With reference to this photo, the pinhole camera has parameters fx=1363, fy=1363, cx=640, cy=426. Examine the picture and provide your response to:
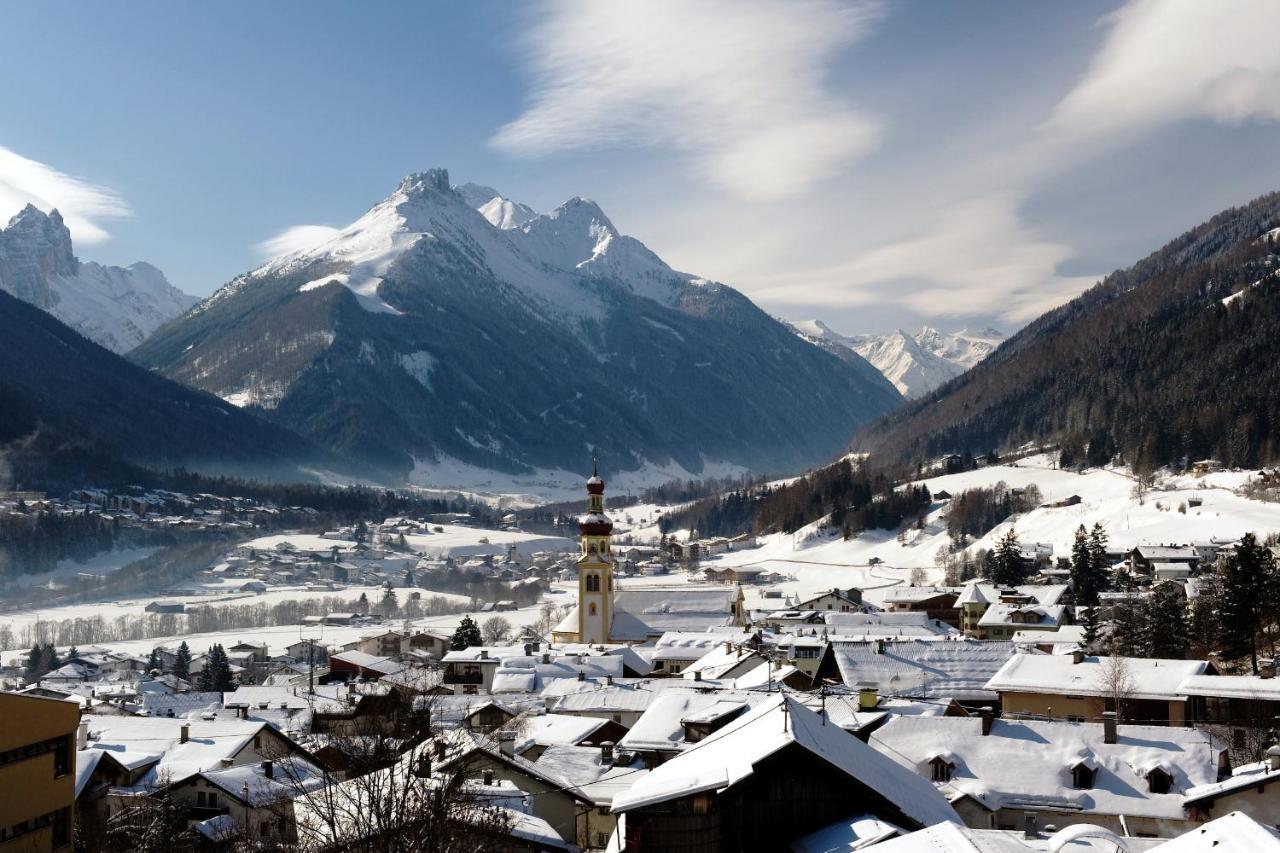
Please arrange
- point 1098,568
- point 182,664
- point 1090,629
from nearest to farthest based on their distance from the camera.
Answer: point 1090,629
point 1098,568
point 182,664

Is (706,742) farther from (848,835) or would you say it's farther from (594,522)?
(594,522)

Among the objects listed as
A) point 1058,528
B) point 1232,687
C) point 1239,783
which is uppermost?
point 1058,528

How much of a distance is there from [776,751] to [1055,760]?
1494 cm

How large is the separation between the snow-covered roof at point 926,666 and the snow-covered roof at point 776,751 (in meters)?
29.3

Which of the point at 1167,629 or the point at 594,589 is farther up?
the point at 1167,629

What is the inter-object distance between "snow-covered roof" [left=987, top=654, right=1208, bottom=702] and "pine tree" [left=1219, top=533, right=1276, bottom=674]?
16037 mm

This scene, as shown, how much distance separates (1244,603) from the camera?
210ft

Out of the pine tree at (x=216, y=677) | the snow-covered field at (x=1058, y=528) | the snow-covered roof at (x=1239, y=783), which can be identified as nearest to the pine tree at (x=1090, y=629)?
the snow-covered roof at (x=1239, y=783)

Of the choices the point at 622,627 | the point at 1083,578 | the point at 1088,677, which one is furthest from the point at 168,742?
the point at 1083,578

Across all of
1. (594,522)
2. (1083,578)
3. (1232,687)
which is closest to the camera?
(1232,687)

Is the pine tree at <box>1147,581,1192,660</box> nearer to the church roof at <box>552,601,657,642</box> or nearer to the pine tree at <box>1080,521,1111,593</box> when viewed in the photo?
the pine tree at <box>1080,521,1111,593</box>

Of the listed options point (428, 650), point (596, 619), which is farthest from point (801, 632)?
point (428, 650)

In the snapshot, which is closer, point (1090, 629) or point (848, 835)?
point (848, 835)

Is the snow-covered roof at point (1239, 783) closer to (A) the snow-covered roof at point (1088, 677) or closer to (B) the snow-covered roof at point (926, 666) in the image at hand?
(A) the snow-covered roof at point (1088, 677)
